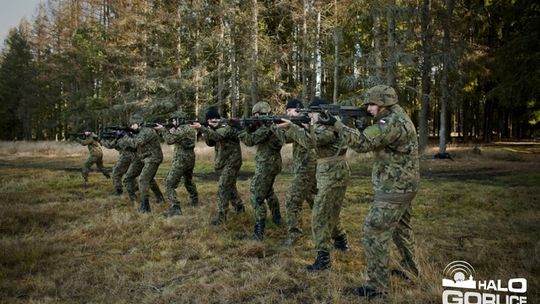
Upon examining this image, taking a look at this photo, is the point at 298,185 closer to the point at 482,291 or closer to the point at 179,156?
the point at 482,291

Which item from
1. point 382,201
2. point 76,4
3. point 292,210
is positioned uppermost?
point 76,4

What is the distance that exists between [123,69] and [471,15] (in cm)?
2324

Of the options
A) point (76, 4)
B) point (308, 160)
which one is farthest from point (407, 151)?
point (76, 4)

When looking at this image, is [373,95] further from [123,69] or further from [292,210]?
[123,69]

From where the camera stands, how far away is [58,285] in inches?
207

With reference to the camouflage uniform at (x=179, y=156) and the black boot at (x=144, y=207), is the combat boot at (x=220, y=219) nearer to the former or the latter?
the camouflage uniform at (x=179, y=156)

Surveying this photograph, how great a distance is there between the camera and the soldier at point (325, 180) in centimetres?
557

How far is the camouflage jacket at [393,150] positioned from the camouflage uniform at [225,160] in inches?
167

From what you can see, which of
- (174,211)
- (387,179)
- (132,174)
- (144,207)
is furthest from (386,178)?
(132,174)

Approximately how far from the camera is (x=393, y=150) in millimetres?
4598

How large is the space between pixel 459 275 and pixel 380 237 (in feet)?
4.58

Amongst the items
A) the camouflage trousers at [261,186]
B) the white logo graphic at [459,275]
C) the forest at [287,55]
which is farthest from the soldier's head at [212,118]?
the forest at [287,55]

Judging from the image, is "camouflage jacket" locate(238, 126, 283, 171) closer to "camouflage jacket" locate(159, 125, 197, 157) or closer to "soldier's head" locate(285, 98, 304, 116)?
"soldier's head" locate(285, 98, 304, 116)

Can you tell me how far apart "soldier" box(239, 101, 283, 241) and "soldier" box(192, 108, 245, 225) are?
1041 millimetres
